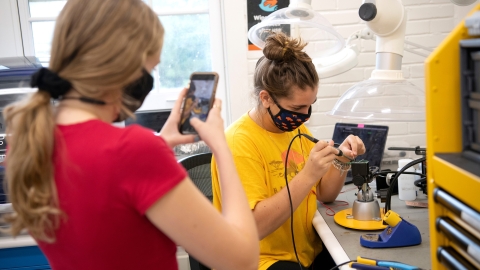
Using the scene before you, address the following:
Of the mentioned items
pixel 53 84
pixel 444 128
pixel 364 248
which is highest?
pixel 53 84

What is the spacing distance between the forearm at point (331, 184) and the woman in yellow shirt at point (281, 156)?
7 centimetres

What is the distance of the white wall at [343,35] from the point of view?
248cm

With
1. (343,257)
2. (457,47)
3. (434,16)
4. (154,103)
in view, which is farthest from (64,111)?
(434,16)

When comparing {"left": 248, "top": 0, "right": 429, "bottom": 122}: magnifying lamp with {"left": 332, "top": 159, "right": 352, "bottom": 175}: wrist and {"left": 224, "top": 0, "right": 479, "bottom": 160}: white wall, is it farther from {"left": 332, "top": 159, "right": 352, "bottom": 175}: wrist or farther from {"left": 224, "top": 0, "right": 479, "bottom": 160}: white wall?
{"left": 224, "top": 0, "right": 479, "bottom": 160}: white wall

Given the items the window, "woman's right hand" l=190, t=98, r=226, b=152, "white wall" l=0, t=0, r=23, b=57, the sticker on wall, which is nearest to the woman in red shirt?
"woman's right hand" l=190, t=98, r=226, b=152

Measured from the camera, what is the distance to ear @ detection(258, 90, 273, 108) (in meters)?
1.65

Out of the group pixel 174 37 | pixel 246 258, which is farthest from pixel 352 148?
pixel 174 37

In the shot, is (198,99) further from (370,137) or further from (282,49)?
(370,137)

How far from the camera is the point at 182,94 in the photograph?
106 centimetres

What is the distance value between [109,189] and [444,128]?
1.96 ft

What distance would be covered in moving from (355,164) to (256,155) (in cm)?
32

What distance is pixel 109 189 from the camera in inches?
30.3

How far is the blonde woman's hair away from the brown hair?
33.2 inches

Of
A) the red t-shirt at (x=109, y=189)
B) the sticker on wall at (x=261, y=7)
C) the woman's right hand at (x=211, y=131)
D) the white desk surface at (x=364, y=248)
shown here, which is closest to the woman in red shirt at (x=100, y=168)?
the red t-shirt at (x=109, y=189)
